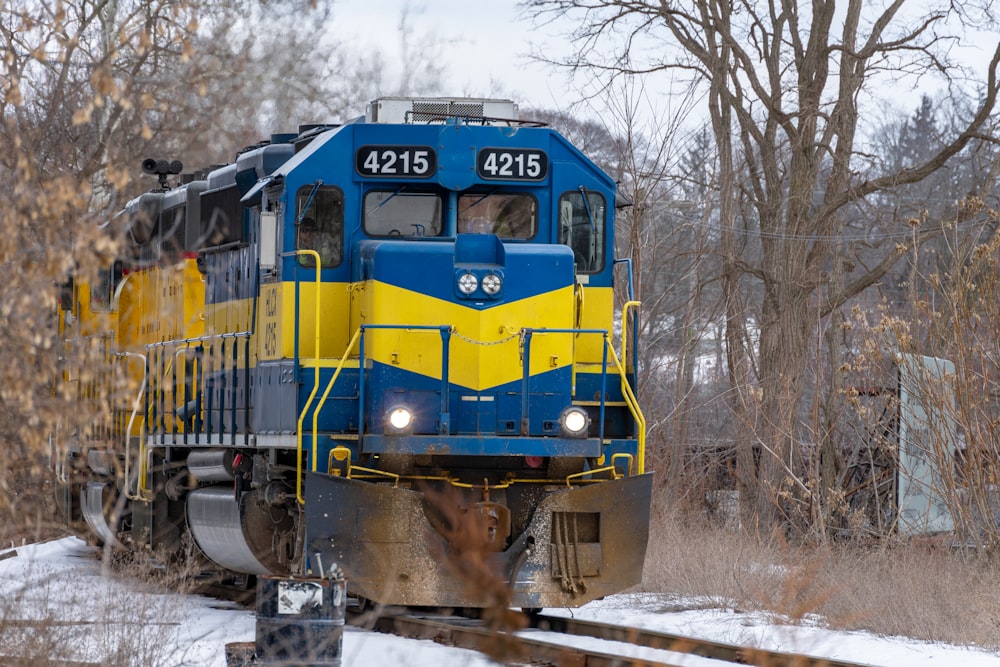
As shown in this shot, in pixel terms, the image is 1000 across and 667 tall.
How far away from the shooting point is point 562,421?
877 centimetres

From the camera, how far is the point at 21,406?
5352mm

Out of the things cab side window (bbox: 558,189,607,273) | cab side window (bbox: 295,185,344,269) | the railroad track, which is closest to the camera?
the railroad track

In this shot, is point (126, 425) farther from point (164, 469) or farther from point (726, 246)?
point (726, 246)

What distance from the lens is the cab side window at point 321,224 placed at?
361 inches

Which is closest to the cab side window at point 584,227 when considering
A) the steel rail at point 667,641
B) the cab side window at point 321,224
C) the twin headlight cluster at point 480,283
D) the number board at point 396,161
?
the twin headlight cluster at point 480,283

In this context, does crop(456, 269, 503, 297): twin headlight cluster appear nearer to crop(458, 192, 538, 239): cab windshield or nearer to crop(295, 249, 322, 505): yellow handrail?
crop(458, 192, 538, 239): cab windshield

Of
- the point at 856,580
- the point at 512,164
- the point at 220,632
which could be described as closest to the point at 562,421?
the point at 512,164

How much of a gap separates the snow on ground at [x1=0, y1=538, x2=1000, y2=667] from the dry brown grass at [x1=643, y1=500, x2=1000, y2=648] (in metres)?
0.24

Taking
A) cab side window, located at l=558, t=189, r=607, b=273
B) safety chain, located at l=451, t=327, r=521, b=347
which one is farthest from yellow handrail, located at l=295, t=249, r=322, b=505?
cab side window, located at l=558, t=189, r=607, b=273

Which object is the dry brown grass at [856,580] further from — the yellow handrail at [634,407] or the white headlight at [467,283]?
the white headlight at [467,283]

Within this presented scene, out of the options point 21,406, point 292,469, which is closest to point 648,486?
point 292,469

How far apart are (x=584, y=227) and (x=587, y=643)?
9.14ft

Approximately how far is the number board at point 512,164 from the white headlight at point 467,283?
0.82m

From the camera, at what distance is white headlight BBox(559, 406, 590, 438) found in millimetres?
8758
